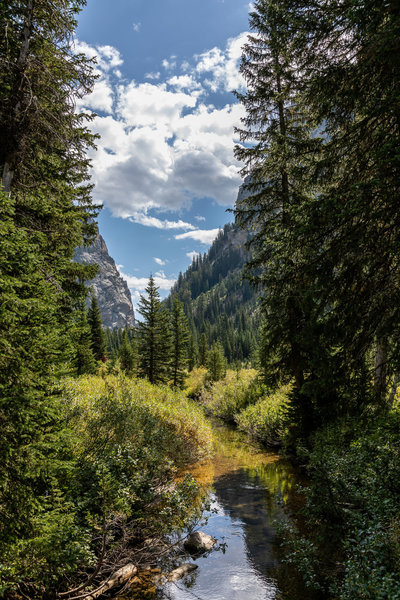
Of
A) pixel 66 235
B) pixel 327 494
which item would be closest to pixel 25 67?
pixel 66 235

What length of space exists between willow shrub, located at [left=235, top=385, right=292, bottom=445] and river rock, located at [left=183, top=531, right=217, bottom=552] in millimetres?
6592

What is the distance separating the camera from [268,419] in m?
16.8

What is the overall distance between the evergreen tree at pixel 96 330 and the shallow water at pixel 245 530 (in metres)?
27.4

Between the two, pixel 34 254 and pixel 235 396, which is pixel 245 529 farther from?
pixel 235 396

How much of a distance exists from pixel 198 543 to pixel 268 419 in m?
9.89

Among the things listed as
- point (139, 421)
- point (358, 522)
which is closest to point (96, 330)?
point (139, 421)

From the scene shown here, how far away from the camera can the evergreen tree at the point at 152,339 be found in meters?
27.7

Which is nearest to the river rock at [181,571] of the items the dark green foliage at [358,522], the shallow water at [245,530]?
the shallow water at [245,530]

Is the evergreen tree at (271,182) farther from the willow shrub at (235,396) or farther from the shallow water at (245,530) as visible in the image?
the willow shrub at (235,396)

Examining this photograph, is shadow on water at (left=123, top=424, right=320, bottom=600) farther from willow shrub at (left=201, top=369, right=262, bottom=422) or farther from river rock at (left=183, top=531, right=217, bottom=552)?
willow shrub at (left=201, top=369, right=262, bottom=422)

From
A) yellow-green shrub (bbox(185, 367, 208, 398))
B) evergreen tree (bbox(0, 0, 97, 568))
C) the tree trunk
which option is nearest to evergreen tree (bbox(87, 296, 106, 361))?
yellow-green shrub (bbox(185, 367, 208, 398))

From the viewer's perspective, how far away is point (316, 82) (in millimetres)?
6617

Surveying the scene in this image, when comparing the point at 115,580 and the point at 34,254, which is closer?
the point at 34,254

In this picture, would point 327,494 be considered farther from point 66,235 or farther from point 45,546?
point 66,235
